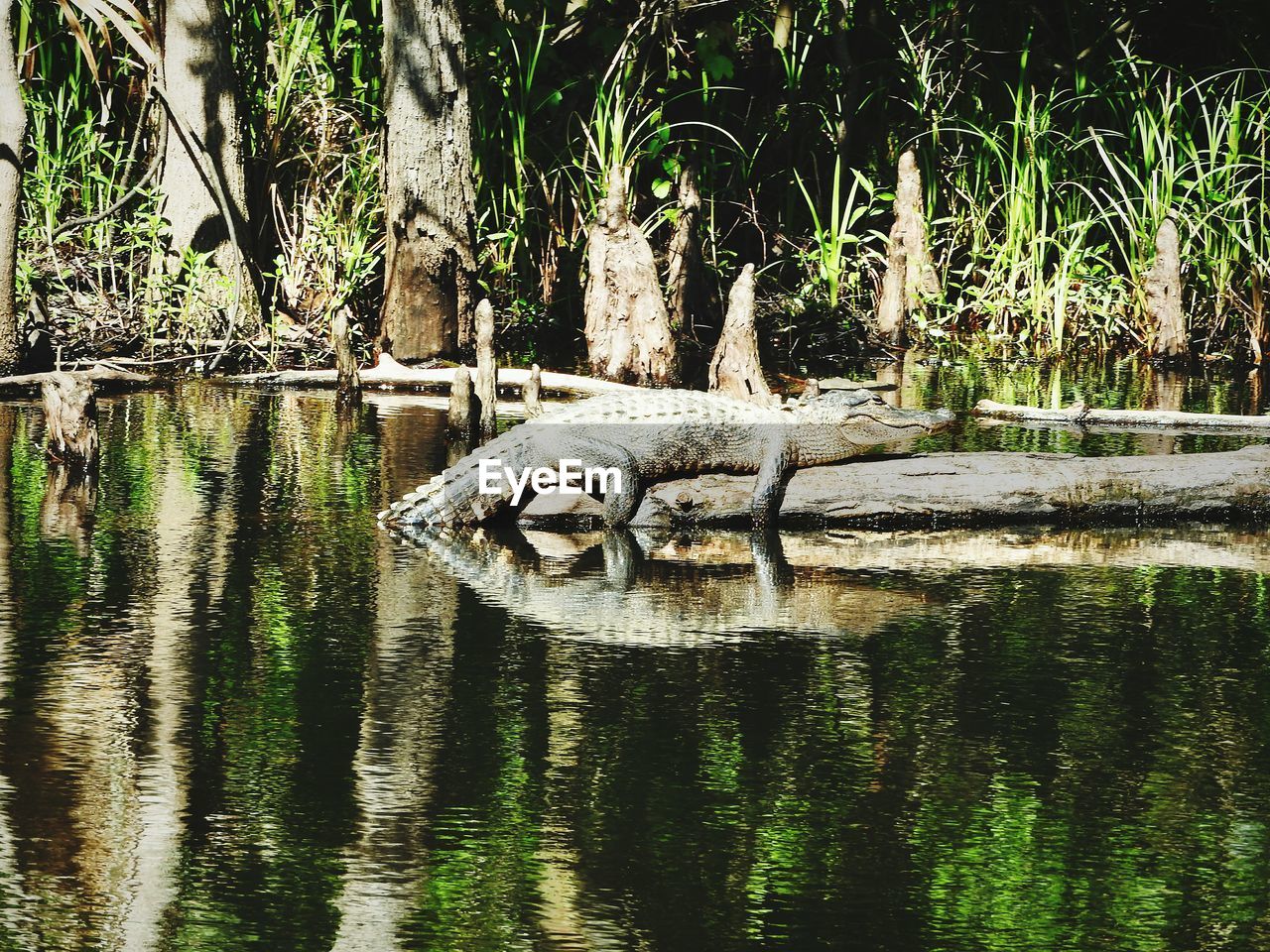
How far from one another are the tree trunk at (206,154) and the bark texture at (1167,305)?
6.79 m

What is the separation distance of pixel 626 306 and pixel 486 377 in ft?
7.87

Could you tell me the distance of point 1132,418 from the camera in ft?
31.5

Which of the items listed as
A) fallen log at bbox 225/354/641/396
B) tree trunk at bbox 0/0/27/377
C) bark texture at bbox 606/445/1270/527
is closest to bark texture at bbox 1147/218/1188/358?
fallen log at bbox 225/354/641/396

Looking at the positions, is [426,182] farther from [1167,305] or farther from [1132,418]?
[1167,305]

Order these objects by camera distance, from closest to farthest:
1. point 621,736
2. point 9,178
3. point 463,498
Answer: point 621,736 → point 463,498 → point 9,178

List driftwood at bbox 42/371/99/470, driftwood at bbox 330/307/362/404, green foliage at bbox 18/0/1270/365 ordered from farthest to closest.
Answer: green foliage at bbox 18/0/1270/365 → driftwood at bbox 330/307/362/404 → driftwood at bbox 42/371/99/470

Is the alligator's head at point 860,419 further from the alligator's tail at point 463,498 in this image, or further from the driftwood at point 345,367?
the driftwood at point 345,367

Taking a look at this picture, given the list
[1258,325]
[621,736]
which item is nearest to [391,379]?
[1258,325]

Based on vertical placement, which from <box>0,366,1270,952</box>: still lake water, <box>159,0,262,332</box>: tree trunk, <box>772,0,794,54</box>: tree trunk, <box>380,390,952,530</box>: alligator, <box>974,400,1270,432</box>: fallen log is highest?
<box>772,0,794,54</box>: tree trunk

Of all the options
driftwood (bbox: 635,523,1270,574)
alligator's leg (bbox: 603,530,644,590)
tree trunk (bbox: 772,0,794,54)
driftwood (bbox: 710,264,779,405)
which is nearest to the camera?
alligator's leg (bbox: 603,530,644,590)

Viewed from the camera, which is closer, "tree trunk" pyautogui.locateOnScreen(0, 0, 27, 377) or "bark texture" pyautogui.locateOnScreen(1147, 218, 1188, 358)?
"tree trunk" pyautogui.locateOnScreen(0, 0, 27, 377)

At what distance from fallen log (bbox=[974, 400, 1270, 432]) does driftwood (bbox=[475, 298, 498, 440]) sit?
294cm

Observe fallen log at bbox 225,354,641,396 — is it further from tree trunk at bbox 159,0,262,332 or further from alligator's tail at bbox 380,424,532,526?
alligator's tail at bbox 380,424,532,526

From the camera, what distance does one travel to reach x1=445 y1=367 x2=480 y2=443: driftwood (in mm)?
9047
